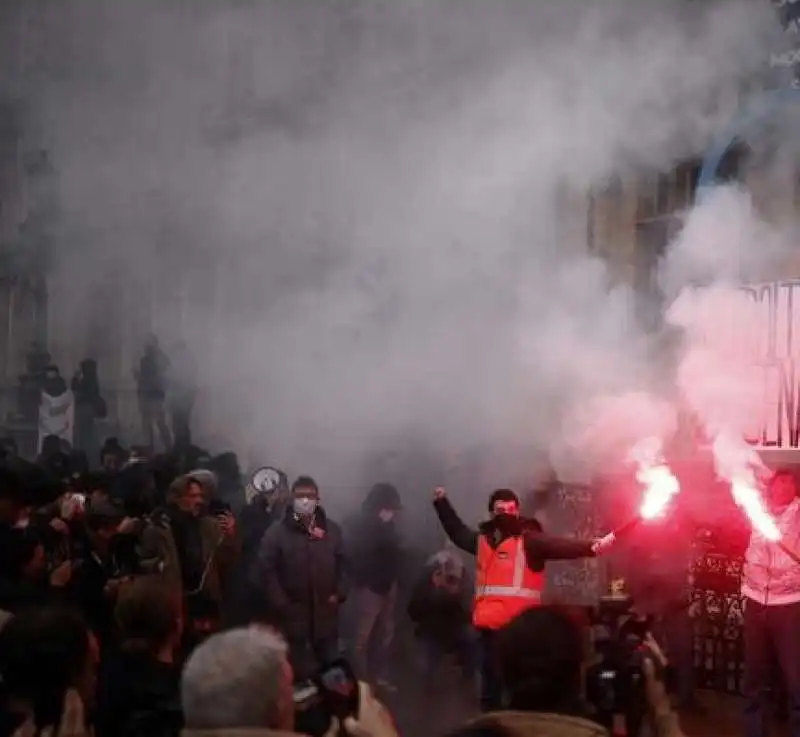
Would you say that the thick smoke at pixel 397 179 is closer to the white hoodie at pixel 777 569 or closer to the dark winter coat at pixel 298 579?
the white hoodie at pixel 777 569

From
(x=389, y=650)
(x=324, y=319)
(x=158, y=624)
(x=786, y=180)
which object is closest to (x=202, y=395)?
(x=324, y=319)

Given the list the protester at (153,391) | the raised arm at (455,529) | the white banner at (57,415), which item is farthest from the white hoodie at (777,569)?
the white banner at (57,415)

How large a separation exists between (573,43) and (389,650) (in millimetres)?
4188

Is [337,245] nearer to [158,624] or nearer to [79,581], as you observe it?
[79,581]

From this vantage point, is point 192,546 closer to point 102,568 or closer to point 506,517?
point 102,568

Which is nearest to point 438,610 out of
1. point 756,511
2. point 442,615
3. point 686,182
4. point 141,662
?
point 442,615

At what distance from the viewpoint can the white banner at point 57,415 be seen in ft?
49.0

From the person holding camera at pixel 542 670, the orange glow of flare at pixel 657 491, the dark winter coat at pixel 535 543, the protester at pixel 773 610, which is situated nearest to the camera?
the person holding camera at pixel 542 670

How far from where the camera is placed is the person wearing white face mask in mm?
7508

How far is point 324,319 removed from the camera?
10383 millimetres

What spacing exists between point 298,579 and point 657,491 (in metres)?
1.95

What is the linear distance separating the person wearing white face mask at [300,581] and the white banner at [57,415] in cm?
774

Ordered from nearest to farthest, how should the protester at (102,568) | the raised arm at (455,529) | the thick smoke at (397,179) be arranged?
the protester at (102,568) → the raised arm at (455,529) → the thick smoke at (397,179)

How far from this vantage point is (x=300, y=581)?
7.54m
